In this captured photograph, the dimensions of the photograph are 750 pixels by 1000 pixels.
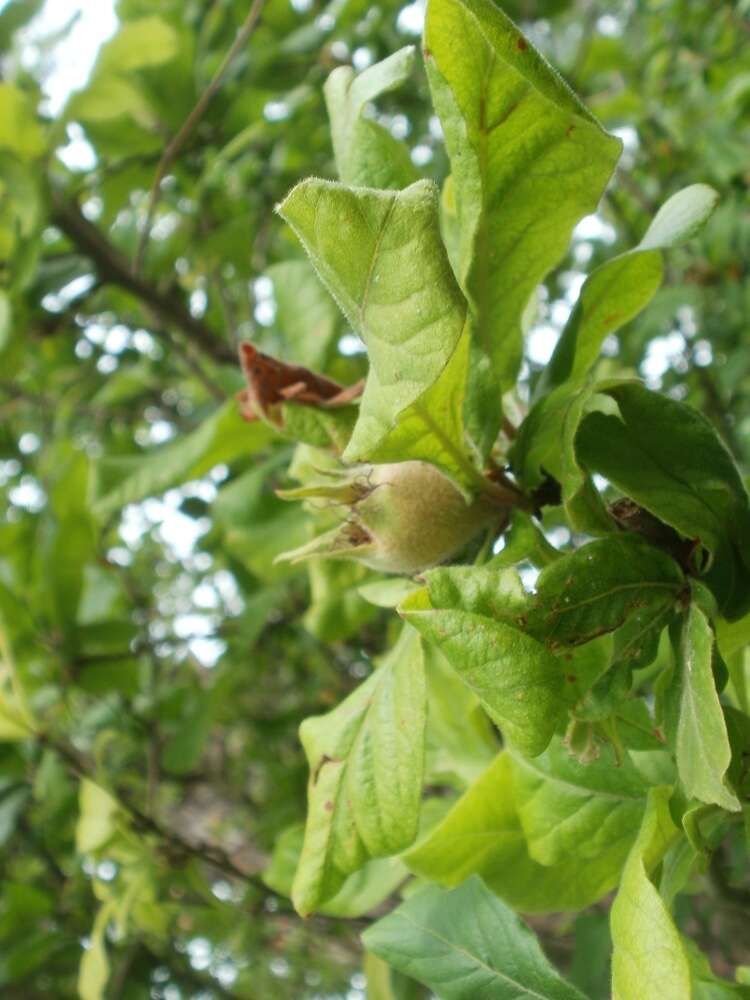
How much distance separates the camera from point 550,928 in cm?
228

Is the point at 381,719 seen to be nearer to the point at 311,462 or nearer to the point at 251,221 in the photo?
the point at 311,462

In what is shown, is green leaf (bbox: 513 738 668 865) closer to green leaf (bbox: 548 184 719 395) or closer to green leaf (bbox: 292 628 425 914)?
green leaf (bbox: 292 628 425 914)

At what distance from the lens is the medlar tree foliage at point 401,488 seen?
511mm

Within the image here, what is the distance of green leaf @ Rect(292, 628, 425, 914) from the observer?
628mm

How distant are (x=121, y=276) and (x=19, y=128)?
1.01 feet

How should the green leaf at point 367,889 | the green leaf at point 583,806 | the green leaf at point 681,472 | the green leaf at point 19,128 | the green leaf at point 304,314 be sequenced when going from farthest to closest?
the green leaf at point 19,128, the green leaf at point 304,314, the green leaf at point 367,889, the green leaf at point 583,806, the green leaf at point 681,472

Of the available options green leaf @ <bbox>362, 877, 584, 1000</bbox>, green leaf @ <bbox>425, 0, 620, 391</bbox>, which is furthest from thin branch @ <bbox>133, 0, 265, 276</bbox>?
green leaf @ <bbox>362, 877, 584, 1000</bbox>

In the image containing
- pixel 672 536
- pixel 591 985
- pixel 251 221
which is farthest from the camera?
pixel 251 221

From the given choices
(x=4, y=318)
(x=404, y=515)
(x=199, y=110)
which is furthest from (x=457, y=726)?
(x=199, y=110)

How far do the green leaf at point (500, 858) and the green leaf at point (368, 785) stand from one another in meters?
0.11

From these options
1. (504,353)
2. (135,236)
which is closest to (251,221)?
(135,236)

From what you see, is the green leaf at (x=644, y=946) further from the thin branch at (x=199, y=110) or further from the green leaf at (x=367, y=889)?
the thin branch at (x=199, y=110)

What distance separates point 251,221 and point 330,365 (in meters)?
0.65

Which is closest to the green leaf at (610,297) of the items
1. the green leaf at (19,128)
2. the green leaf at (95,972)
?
the green leaf at (19,128)
